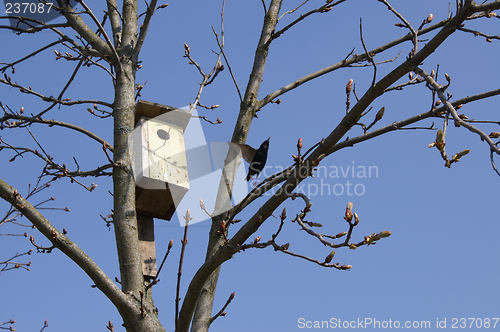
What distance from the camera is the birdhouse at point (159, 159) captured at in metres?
3.48

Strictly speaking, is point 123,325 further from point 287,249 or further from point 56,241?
point 287,249

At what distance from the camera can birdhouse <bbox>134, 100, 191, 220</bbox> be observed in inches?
137

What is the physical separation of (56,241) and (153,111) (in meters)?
1.72

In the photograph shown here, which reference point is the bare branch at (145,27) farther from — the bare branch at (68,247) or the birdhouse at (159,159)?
the bare branch at (68,247)

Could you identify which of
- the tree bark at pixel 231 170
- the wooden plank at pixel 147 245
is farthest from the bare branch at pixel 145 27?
the wooden plank at pixel 147 245

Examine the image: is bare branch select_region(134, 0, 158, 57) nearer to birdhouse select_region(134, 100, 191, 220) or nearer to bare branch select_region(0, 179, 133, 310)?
birdhouse select_region(134, 100, 191, 220)

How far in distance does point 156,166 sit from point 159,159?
10 centimetres

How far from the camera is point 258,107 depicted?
382 cm

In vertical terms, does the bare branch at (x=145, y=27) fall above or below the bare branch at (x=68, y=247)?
above

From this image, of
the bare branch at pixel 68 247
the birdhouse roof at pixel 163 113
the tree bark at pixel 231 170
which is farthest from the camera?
the birdhouse roof at pixel 163 113

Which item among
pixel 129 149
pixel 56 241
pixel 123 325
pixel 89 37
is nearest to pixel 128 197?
pixel 129 149

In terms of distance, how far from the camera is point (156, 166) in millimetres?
3516

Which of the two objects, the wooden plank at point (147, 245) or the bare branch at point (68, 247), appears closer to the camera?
the bare branch at point (68, 247)

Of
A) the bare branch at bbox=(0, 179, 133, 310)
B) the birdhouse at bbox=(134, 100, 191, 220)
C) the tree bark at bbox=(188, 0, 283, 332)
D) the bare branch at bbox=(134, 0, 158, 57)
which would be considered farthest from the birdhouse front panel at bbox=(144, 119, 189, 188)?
the bare branch at bbox=(0, 179, 133, 310)
